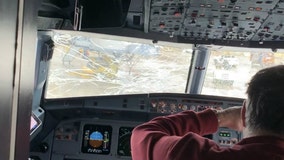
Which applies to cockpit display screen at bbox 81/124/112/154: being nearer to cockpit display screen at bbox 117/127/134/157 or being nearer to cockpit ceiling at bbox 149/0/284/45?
cockpit display screen at bbox 117/127/134/157

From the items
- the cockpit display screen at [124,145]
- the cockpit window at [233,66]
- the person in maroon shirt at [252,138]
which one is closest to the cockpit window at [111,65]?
the cockpit window at [233,66]

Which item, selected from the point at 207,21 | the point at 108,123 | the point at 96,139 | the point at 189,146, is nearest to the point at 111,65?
the point at 108,123

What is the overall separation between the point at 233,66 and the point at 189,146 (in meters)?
4.01

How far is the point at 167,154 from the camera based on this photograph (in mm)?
1261

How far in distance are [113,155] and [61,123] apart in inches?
28.4

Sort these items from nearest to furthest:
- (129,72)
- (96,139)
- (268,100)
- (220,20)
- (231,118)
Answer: (268,100) < (231,118) < (220,20) < (96,139) < (129,72)

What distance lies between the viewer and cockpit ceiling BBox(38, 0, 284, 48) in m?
3.12

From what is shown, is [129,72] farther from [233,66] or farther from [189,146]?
[189,146]

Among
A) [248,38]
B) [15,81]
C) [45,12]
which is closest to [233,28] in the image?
[248,38]

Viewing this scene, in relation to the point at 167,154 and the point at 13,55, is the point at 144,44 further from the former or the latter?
the point at 13,55

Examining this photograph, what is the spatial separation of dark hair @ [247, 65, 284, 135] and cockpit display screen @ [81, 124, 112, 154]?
11.9 ft

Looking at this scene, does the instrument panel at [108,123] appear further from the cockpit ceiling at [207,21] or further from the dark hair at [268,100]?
the dark hair at [268,100]

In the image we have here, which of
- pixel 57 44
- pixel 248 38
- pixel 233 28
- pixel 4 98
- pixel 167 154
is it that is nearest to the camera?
pixel 4 98

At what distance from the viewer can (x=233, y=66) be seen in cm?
511
